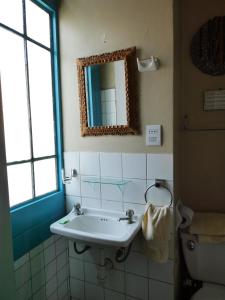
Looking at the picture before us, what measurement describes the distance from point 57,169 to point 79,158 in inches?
7.9

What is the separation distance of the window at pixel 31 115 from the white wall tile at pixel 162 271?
0.76 m

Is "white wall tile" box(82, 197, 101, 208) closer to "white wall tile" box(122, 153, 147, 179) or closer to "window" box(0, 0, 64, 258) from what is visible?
"window" box(0, 0, 64, 258)

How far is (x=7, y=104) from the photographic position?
1.35m

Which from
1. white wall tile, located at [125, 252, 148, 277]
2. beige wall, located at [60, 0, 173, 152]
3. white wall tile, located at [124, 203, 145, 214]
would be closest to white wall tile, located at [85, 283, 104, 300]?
white wall tile, located at [125, 252, 148, 277]

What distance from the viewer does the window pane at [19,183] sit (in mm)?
1376

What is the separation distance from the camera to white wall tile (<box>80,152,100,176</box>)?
1.65m

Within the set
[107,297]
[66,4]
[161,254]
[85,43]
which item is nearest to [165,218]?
[161,254]

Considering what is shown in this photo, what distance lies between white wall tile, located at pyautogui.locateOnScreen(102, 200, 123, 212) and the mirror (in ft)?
1.62

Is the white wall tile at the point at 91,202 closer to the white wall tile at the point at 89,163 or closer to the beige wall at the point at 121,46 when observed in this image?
the white wall tile at the point at 89,163

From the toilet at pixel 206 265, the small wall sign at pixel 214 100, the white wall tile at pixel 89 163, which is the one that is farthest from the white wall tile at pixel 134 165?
the small wall sign at pixel 214 100

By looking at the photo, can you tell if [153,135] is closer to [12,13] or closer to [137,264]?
[137,264]

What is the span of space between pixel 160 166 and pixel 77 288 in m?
1.20

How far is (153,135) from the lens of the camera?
1456 millimetres

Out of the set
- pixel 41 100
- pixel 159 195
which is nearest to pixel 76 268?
pixel 159 195
